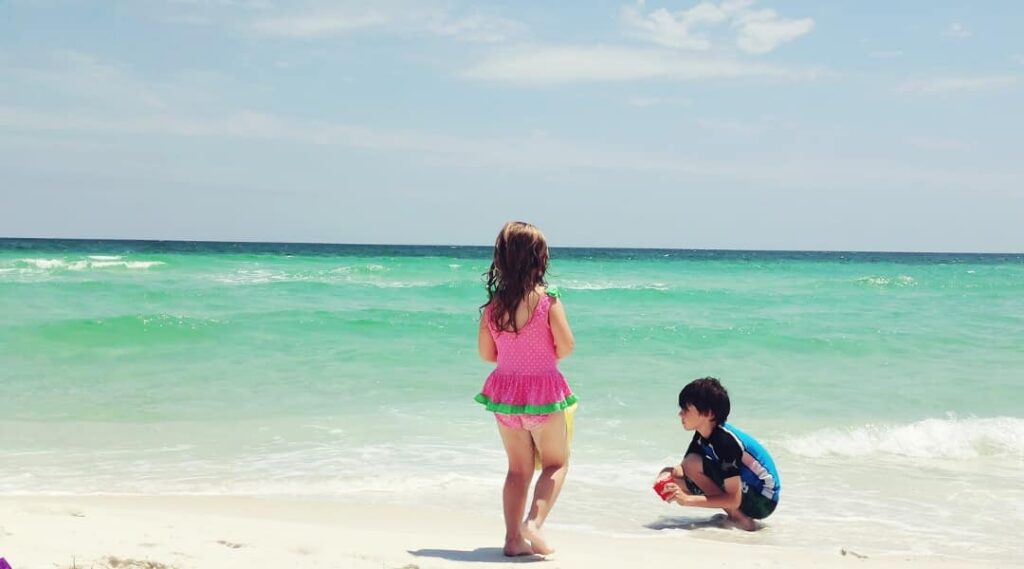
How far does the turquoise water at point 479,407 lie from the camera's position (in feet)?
18.9

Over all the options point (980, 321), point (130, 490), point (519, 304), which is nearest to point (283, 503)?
point (130, 490)

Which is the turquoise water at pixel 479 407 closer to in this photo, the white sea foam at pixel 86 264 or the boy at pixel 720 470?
the boy at pixel 720 470

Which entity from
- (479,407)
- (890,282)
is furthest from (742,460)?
(890,282)

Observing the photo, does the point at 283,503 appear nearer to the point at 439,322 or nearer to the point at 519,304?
the point at 519,304

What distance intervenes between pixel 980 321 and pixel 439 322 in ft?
30.7

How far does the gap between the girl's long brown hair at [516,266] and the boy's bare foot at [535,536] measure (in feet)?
2.65

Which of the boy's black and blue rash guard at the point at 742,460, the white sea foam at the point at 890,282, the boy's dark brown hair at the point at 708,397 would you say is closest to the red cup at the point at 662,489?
the boy's black and blue rash guard at the point at 742,460

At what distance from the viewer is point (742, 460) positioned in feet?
16.9

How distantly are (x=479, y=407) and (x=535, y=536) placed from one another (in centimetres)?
457

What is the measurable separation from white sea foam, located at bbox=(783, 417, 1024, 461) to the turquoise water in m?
0.03

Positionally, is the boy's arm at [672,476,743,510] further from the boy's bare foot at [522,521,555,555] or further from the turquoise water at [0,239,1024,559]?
the boy's bare foot at [522,521,555,555]

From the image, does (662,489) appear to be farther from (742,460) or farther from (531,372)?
(531,372)

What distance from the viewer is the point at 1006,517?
17.6ft

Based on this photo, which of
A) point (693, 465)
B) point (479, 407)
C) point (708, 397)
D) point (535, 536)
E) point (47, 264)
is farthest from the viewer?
point (47, 264)
